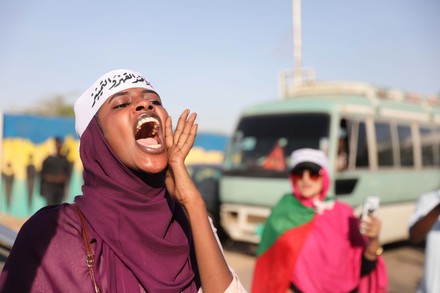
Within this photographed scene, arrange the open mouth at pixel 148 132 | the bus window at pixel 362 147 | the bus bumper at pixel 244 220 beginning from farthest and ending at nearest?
the bus window at pixel 362 147 → the bus bumper at pixel 244 220 → the open mouth at pixel 148 132

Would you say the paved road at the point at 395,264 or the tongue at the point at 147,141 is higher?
the tongue at the point at 147,141

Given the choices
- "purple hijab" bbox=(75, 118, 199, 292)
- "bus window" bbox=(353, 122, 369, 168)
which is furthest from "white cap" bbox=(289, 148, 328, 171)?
"bus window" bbox=(353, 122, 369, 168)

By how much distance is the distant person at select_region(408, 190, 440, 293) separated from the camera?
3.09 meters

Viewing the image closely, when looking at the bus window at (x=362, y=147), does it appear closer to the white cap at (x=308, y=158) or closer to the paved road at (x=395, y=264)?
the paved road at (x=395, y=264)

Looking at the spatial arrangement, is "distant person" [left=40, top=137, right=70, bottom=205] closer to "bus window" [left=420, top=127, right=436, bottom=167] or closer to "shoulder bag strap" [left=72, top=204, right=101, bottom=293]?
"bus window" [left=420, top=127, right=436, bottom=167]

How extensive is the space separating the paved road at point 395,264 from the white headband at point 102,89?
5696 millimetres

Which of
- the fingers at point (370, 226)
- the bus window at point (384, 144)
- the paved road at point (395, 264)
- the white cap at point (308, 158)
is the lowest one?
the paved road at point (395, 264)

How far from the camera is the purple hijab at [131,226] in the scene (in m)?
1.58

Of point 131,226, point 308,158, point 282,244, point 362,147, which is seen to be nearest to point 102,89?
point 131,226

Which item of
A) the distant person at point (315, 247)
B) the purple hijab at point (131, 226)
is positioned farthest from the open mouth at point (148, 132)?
the distant person at point (315, 247)

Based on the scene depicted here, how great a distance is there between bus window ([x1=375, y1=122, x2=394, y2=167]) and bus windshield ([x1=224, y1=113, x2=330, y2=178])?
57.5 inches

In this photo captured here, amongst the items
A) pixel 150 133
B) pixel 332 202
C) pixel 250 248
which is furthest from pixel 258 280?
pixel 250 248

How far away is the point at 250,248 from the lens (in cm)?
1014

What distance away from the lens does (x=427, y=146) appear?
1075 cm
